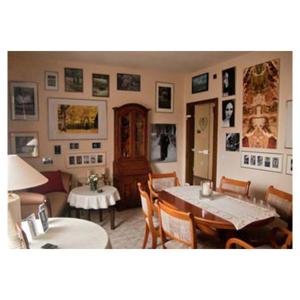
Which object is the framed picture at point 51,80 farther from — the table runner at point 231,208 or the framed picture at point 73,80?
the table runner at point 231,208

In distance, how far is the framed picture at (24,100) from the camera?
10.1 ft

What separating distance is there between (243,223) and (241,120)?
1864 millimetres

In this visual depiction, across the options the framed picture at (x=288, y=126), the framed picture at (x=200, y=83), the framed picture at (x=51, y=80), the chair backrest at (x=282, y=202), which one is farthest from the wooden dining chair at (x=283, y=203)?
the framed picture at (x=51, y=80)

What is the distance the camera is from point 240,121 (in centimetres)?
312

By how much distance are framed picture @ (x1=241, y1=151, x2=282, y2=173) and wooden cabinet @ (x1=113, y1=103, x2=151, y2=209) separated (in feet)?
5.03

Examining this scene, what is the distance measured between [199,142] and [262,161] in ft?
5.69

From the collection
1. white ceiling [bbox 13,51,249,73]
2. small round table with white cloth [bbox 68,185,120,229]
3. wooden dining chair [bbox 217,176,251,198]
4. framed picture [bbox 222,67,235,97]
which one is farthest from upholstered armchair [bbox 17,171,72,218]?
framed picture [bbox 222,67,235,97]

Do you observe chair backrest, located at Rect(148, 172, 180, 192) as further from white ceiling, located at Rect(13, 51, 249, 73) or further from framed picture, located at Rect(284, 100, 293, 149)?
white ceiling, located at Rect(13, 51, 249, 73)

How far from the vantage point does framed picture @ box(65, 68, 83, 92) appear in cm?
346

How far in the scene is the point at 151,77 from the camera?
13.1 ft

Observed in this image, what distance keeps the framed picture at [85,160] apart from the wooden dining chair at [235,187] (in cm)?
198
